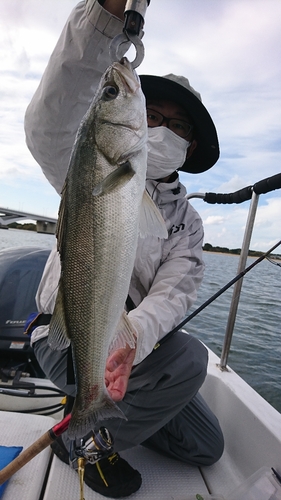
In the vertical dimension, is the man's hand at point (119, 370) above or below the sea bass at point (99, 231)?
below

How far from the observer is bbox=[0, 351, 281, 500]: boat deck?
2.32m

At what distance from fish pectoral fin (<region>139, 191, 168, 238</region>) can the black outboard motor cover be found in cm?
237

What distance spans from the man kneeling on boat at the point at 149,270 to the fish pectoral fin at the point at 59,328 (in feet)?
1.54

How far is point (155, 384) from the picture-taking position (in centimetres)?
239

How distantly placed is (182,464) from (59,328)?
6.34 ft

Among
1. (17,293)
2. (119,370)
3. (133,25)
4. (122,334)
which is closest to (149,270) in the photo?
(119,370)

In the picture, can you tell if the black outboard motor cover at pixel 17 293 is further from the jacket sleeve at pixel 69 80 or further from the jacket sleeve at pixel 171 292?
the jacket sleeve at pixel 69 80

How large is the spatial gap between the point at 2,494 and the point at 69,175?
2014 mm

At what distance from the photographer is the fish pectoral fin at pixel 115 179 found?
1.52 meters

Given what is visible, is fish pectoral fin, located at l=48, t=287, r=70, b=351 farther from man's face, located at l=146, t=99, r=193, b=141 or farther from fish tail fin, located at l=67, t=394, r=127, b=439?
man's face, located at l=146, t=99, r=193, b=141

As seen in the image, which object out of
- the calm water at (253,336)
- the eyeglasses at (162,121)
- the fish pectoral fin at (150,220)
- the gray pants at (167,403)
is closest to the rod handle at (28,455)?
the gray pants at (167,403)

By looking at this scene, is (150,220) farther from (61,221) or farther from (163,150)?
(163,150)

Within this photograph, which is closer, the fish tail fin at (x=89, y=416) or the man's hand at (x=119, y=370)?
the fish tail fin at (x=89, y=416)

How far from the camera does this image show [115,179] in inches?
60.6
